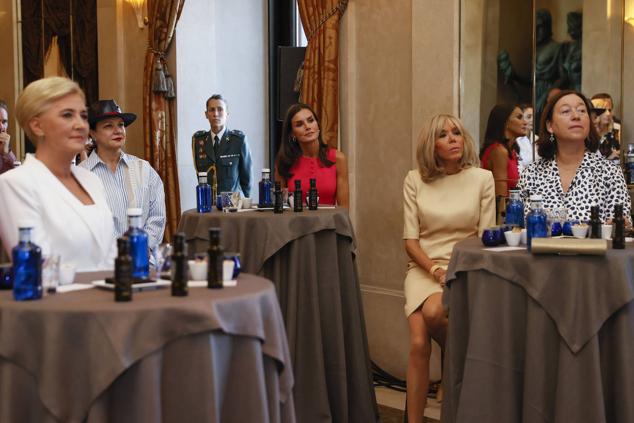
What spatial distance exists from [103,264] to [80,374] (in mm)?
899

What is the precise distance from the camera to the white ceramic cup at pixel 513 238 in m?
3.71

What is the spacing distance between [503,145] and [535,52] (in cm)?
57

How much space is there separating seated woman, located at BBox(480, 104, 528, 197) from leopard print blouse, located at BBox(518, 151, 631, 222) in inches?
34.2

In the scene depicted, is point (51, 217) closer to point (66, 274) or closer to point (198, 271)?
point (66, 274)

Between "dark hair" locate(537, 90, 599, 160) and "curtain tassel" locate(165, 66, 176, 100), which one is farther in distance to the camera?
"curtain tassel" locate(165, 66, 176, 100)

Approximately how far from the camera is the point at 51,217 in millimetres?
3096

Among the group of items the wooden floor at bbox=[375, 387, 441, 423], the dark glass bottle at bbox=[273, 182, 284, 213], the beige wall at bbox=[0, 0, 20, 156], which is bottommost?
the wooden floor at bbox=[375, 387, 441, 423]

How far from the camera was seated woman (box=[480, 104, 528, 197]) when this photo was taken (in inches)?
207

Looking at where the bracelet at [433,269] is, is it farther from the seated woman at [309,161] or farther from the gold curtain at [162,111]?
the gold curtain at [162,111]

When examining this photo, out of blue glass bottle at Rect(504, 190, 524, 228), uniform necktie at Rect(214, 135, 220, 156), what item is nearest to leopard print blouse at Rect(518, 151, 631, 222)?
blue glass bottle at Rect(504, 190, 524, 228)

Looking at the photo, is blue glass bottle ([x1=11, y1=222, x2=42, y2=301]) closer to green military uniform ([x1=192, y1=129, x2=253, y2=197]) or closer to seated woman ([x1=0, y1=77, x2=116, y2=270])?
seated woman ([x1=0, y1=77, x2=116, y2=270])

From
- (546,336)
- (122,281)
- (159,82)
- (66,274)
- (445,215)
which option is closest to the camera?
(122,281)

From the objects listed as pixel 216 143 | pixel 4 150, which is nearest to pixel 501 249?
pixel 216 143

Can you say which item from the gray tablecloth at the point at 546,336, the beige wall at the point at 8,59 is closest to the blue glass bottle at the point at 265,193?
the gray tablecloth at the point at 546,336
